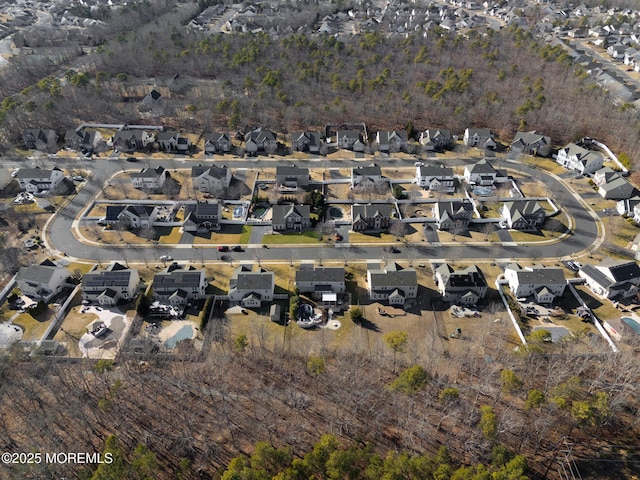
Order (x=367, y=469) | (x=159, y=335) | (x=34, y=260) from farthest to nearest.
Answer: (x=34, y=260) < (x=159, y=335) < (x=367, y=469)

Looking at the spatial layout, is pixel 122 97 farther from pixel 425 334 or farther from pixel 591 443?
pixel 591 443

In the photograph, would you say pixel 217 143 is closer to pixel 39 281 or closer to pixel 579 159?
pixel 39 281

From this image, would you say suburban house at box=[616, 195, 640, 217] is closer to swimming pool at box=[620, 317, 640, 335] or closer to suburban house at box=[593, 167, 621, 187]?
suburban house at box=[593, 167, 621, 187]

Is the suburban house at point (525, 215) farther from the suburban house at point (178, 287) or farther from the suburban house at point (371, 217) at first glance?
the suburban house at point (178, 287)

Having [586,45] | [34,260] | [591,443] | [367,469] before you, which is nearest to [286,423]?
[367,469]

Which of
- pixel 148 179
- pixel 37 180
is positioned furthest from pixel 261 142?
pixel 37 180

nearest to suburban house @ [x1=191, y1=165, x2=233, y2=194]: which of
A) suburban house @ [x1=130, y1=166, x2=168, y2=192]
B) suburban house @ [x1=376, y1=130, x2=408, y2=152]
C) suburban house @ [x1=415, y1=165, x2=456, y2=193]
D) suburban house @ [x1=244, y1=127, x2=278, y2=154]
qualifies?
suburban house @ [x1=130, y1=166, x2=168, y2=192]
